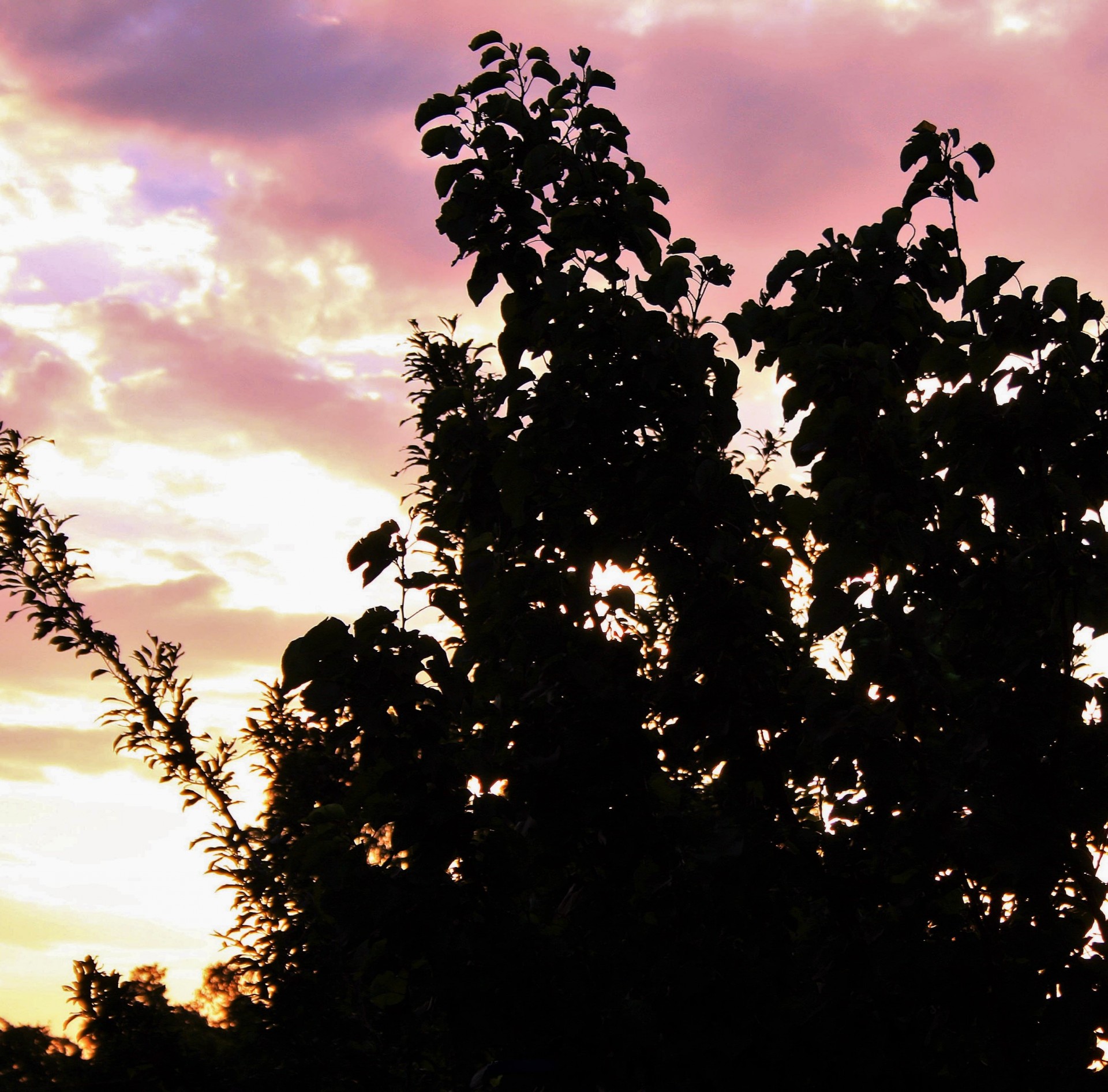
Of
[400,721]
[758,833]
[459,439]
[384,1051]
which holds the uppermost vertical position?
[459,439]

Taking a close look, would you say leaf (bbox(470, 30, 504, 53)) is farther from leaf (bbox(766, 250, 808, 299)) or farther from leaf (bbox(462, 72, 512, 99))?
leaf (bbox(766, 250, 808, 299))

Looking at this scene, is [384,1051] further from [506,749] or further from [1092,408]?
[1092,408]

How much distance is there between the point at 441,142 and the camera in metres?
4.57

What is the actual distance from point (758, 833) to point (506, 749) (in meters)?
0.95

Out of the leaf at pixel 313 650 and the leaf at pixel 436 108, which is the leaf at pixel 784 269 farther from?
the leaf at pixel 313 650

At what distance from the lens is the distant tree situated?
329cm

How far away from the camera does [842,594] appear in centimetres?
383

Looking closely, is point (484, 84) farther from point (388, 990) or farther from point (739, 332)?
point (388, 990)

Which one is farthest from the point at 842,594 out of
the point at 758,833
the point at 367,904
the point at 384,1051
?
the point at 384,1051

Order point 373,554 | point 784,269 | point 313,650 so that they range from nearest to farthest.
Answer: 1. point 313,650
2. point 373,554
3. point 784,269

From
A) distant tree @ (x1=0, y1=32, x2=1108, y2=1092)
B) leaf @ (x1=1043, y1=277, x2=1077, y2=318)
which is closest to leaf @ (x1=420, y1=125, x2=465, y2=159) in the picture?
distant tree @ (x1=0, y1=32, x2=1108, y2=1092)

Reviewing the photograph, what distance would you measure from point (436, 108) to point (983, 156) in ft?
8.07

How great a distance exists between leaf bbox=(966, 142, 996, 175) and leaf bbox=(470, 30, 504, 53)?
2.20 metres

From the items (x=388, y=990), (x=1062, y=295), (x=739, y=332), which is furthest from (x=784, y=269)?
(x=388, y=990)
